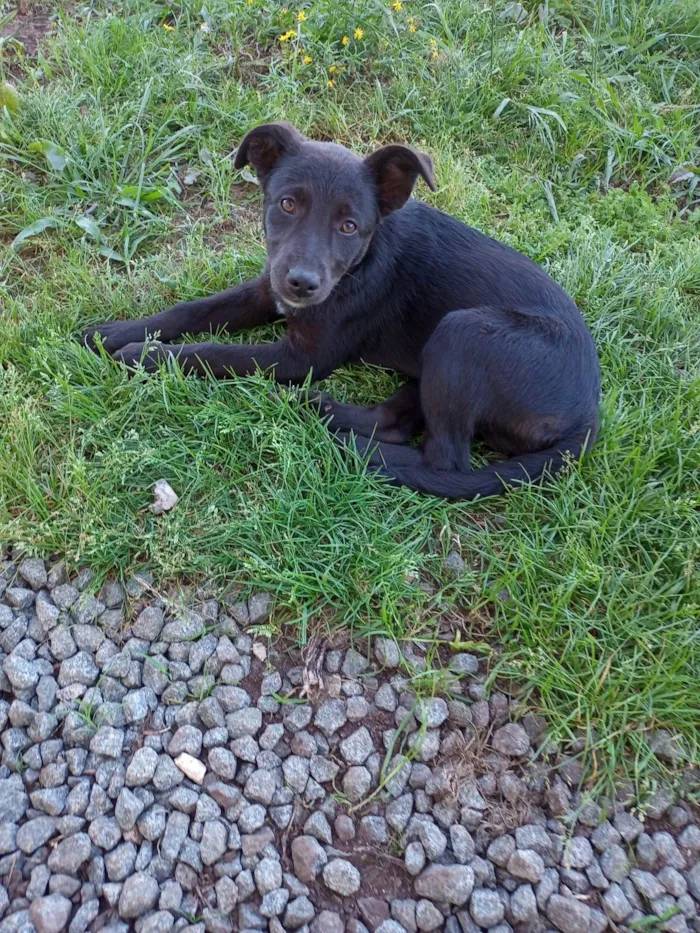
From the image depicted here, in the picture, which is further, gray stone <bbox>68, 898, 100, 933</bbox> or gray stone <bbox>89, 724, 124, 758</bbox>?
gray stone <bbox>89, 724, 124, 758</bbox>

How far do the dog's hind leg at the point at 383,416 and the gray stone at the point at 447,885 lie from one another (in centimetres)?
165

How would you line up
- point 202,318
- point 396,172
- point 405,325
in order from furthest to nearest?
point 202,318 < point 405,325 < point 396,172

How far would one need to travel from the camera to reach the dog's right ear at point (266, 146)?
3.15 meters

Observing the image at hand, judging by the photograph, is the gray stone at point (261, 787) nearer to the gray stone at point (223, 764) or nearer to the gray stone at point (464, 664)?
the gray stone at point (223, 764)

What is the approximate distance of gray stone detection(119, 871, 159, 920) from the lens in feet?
6.73

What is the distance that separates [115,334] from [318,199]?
1.11 m

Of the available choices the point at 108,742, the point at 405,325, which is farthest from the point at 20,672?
the point at 405,325

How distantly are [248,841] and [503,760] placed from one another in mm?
821

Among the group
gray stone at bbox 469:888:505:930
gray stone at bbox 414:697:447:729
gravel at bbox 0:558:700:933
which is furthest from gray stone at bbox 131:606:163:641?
gray stone at bbox 469:888:505:930

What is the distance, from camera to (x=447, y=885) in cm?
216

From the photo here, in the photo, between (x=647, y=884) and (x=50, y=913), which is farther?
(x=647, y=884)

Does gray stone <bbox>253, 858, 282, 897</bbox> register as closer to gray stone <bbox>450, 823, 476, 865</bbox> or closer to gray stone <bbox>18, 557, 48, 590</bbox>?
gray stone <bbox>450, 823, 476, 865</bbox>

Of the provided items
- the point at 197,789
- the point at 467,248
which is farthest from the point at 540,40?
the point at 197,789

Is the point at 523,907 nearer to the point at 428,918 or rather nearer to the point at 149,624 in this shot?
the point at 428,918
